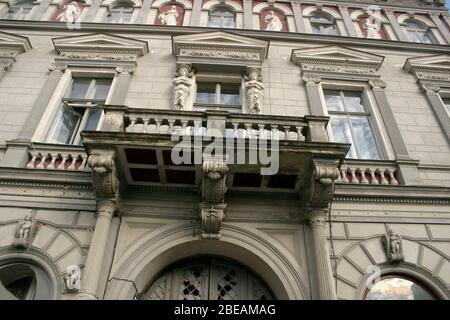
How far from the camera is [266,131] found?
662 centimetres

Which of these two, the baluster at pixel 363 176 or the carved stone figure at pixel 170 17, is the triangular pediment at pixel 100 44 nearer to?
the carved stone figure at pixel 170 17

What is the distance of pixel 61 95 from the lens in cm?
856

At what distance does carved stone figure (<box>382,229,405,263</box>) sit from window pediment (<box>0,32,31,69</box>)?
9922mm

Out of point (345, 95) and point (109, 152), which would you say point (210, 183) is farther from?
point (345, 95)

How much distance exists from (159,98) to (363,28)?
7.49 m

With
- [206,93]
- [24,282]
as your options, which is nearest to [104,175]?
[24,282]

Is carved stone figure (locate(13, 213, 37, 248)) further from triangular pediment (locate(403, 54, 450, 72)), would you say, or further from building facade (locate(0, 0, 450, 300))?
triangular pediment (locate(403, 54, 450, 72))

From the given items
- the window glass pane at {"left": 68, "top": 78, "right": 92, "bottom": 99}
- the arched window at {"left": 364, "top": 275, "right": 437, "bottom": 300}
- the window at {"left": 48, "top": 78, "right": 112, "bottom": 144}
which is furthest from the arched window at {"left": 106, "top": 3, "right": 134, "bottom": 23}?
the arched window at {"left": 364, "top": 275, "right": 437, "bottom": 300}

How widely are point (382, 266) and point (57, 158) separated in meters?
6.73

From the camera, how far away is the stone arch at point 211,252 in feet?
19.6

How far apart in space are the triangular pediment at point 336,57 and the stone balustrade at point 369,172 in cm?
344

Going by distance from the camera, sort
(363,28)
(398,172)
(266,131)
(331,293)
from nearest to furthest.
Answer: (331,293)
(266,131)
(398,172)
(363,28)

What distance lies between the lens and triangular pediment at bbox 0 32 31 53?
9.49 metres

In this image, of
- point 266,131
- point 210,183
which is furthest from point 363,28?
point 210,183
